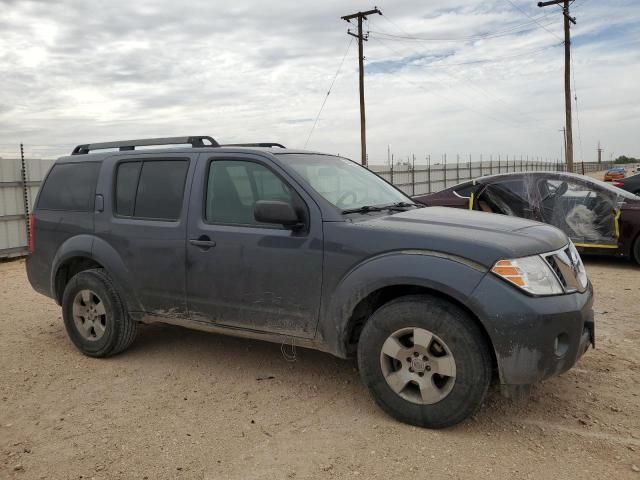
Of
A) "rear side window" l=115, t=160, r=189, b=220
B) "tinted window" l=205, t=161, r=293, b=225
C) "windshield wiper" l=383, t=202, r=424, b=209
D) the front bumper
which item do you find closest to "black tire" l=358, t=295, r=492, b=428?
the front bumper

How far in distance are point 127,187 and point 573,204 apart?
6888 millimetres

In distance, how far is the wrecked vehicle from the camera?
850cm

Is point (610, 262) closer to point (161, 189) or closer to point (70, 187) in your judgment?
point (161, 189)

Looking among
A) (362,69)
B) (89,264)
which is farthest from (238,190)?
(362,69)

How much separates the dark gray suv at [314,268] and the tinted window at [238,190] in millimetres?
11

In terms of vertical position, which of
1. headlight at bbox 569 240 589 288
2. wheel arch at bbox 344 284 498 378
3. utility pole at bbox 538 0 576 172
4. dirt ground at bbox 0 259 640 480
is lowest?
dirt ground at bbox 0 259 640 480

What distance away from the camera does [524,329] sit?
3.12 m

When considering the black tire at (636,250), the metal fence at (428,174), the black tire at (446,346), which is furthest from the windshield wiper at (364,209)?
the metal fence at (428,174)

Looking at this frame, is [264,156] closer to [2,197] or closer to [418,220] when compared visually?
[418,220]

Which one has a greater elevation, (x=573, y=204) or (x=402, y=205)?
(x=402, y=205)

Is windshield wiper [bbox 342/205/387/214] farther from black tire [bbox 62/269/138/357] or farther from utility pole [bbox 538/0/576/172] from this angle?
utility pole [bbox 538/0/576/172]

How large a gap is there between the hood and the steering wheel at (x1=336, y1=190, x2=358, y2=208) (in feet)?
0.65

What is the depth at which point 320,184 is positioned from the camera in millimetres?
4059

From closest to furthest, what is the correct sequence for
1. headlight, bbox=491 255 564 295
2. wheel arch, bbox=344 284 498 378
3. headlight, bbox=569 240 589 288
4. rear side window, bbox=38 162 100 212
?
headlight, bbox=491 255 564 295
wheel arch, bbox=344 284 498 378
headlight, bbox=569 240 589 288
rear side window, bbox=38 162 100 212
